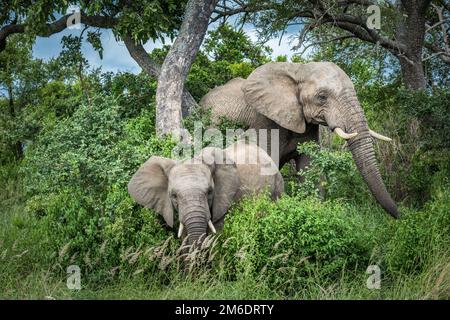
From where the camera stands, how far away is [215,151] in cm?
1070

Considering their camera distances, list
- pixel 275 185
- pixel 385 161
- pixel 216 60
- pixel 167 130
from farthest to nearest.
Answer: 1. pixel 216 60
2. pixel 385 161
3. pixel 167 130
4. pixel 275 185

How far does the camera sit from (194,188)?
9773 mm

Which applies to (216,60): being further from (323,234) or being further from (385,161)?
(323,234)

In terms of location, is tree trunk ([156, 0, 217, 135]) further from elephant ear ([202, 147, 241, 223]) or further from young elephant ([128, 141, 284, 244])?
elephant ear ([202, 147, 241, 223])

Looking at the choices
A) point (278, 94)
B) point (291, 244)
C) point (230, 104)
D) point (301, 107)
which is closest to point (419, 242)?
point (291, 244)

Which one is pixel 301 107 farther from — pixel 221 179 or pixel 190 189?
pixel 190 189

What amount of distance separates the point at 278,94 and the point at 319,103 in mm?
964

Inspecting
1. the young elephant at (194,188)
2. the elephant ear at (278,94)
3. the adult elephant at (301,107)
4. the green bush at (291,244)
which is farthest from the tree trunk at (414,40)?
the green bush at (291,244)

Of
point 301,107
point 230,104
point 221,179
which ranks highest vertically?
point 230,104

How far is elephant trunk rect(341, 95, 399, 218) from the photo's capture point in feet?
40.5

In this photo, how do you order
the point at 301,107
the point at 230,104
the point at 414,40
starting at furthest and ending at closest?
the point at 414,40
the point at 230,104
the point at 301,107

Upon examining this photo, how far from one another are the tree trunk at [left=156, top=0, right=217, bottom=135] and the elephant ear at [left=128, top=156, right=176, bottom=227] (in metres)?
3.15
